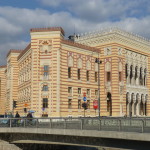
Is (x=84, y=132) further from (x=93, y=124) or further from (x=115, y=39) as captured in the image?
(x=115, y=39)

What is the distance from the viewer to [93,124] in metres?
20.7

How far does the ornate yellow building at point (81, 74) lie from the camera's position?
1778 inches

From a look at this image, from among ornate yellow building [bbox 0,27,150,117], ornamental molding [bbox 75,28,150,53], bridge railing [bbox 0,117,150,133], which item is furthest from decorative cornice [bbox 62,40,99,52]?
bridge railing [bbox 0,117,150,133]

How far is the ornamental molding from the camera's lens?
169 feet

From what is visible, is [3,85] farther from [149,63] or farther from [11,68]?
[149,63]

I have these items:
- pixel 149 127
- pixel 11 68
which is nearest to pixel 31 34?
pixel 11 68

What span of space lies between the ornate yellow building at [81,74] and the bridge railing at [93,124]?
14.9 m

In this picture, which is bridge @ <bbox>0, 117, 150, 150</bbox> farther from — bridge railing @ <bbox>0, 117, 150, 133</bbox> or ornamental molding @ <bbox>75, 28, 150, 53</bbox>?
ornamental molding @ <bbox>75, 28, 150, 53</bbox>

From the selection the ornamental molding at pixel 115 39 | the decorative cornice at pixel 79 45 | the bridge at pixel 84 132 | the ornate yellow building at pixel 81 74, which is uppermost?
the ornamental molding at pixel 115 39

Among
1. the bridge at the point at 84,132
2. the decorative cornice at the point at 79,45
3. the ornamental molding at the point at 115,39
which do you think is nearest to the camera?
the bridge at the point at 84,132

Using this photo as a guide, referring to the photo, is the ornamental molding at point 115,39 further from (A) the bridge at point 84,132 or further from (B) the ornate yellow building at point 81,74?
(A) the bridge at point 84,132

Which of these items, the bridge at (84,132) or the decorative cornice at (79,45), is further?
the decorative cornice at (79,45)

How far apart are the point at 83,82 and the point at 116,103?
6828 mm

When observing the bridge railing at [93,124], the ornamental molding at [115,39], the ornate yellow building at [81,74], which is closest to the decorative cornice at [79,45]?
the ornate yellow building at [81,74]
